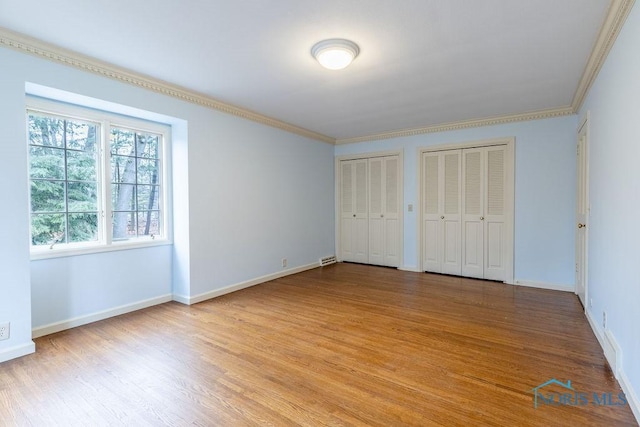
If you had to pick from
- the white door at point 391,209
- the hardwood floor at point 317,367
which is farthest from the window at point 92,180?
the white door at point 391,209

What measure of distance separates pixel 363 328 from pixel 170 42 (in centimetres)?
301

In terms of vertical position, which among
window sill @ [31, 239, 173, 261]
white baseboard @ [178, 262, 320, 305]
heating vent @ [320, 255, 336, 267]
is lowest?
white baseboard @ [178, 262, 320, 305]

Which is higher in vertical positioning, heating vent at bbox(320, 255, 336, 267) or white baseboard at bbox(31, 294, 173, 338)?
heating vent at bbox(320, 255, 336, 267)

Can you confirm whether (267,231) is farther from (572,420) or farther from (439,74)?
(572,420)

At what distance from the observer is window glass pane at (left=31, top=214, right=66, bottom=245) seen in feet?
9.45

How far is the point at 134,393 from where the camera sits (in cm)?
200

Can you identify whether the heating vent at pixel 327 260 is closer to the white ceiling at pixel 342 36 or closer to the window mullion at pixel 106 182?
the white ceiling at pixel 342 36

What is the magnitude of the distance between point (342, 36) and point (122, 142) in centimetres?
268

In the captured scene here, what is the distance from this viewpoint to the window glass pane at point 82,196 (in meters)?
3.10

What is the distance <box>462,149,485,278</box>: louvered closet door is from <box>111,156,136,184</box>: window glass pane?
4.67 meters

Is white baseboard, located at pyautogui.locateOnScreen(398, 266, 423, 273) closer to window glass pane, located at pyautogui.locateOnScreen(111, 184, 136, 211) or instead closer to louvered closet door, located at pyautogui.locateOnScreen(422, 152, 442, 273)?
louvered closet door, located at pyautogui.locateOnScreen(422, 152, 442, 273)

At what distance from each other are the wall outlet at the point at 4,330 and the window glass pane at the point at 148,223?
4.74 ft

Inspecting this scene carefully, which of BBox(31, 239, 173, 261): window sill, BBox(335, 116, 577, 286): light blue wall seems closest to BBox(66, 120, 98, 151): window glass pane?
BBox(31, 239, 173, 261): window sill

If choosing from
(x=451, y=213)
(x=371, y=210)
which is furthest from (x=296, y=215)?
(x=451, y=213)
